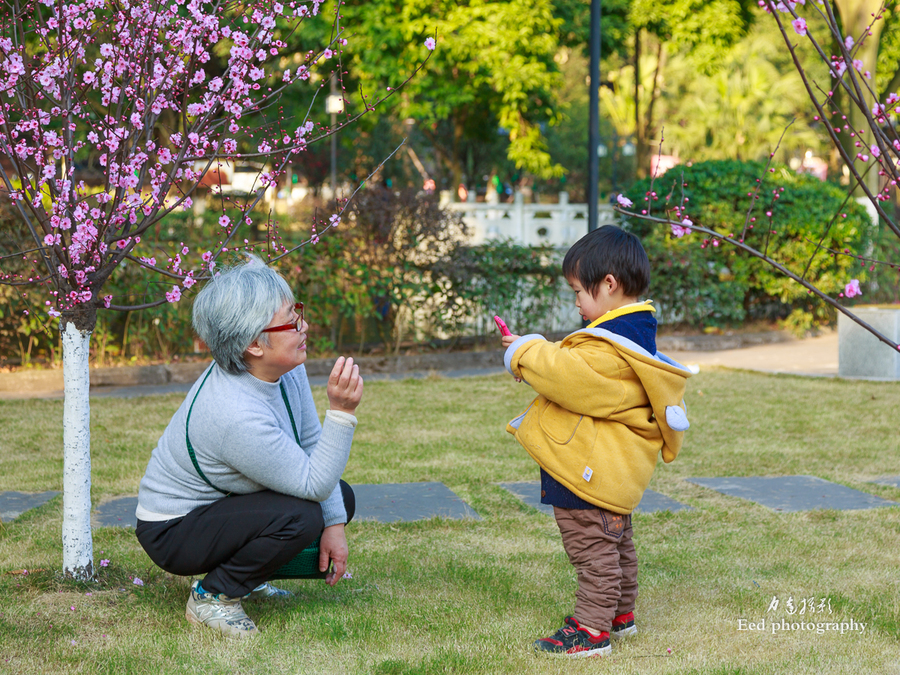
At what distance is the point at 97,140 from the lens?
11.1 feet

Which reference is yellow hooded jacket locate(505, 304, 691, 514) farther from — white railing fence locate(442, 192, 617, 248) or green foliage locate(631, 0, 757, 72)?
green foliage locate(631, 0, 757, 72)

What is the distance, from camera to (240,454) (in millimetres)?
2949

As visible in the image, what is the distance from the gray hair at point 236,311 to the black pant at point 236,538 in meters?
0.45

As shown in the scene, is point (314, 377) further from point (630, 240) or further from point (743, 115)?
point (743, 115)

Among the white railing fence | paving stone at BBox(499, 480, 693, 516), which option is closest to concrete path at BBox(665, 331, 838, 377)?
the white railing fence

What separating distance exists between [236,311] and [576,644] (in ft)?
4.92

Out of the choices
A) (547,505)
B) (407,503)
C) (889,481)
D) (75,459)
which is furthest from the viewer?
(889,481)

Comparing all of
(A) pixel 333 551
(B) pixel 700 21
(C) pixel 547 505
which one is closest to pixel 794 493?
(C) pixel 547 505

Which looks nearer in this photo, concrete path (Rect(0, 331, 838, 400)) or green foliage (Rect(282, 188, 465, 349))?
concrete path (Rect(0, 331, 838, 400))

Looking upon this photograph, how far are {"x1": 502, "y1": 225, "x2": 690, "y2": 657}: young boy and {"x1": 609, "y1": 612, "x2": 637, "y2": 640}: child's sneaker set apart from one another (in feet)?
0.34

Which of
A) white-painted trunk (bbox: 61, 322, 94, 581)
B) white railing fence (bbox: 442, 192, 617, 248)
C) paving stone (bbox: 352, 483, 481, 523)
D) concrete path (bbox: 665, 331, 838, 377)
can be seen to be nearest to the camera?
white-painted trunk (bbox: 61, 322, 94, 581)

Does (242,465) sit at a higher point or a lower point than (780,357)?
higher

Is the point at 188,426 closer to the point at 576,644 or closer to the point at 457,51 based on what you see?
the point at 576,644

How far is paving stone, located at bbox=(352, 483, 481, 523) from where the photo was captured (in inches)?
185
